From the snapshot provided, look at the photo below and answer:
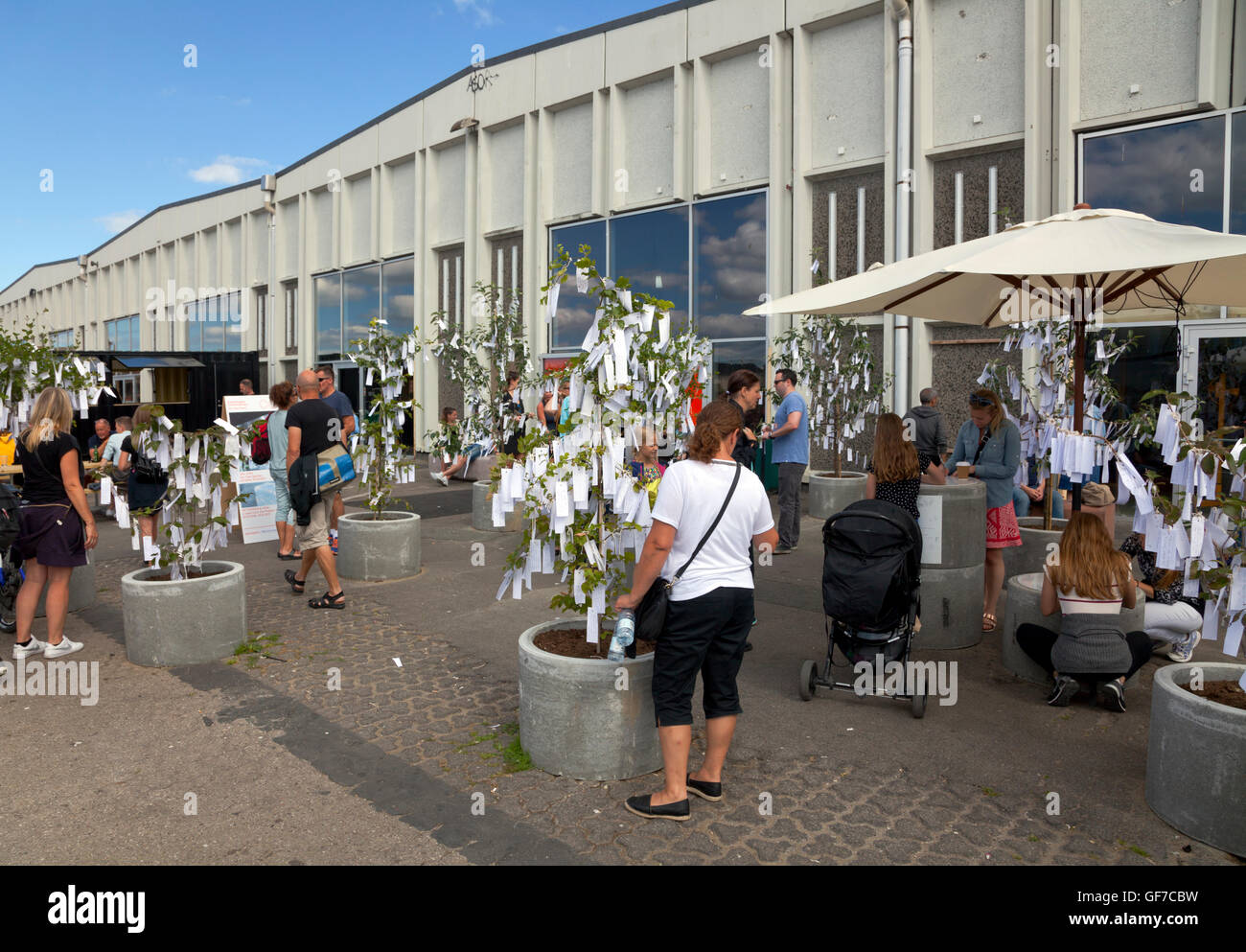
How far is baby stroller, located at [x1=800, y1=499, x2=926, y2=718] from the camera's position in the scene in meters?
5.44

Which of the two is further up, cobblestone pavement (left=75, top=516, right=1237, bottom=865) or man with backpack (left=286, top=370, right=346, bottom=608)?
man with backpack (left=286, top=370, right=346, bottom=608)

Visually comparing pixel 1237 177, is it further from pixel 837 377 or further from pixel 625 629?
pixel 625 629

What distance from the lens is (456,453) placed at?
17719 mm

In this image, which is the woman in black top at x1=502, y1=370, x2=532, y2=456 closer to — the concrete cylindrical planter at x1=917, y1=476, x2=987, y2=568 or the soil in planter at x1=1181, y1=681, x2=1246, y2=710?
the concrete cylindrical planter at x1=917, y1=476, x2=987, y2=568

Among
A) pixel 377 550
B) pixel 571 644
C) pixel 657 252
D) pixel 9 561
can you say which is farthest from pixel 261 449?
pixel 657 252

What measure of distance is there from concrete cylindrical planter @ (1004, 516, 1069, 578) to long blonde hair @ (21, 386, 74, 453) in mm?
7743

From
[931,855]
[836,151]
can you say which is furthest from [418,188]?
[931,855]

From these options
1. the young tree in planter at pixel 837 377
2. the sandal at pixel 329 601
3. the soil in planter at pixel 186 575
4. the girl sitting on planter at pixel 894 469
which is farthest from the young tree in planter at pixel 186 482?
the young tree in planter at pixel 837 377

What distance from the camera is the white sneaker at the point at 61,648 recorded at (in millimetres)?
6680

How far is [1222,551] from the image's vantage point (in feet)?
13.7

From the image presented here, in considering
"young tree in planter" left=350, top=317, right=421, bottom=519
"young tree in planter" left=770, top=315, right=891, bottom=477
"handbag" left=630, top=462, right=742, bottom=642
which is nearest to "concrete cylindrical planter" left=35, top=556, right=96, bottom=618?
"young tree in planter" left=350, top=317, right=421, bottom=519

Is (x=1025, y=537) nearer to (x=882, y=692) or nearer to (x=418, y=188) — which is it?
(x=882, y=692)

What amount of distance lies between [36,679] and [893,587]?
5.62 meters

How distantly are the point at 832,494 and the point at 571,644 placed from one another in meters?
9.13
